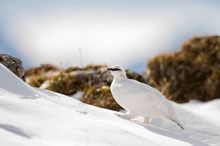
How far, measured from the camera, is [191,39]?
14156 mm

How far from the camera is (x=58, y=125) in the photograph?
133 inches

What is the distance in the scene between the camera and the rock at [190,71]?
12492mm

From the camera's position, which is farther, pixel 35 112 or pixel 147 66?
pixel 147 66

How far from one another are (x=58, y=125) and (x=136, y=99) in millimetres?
1313

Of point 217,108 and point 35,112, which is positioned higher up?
point 35,112

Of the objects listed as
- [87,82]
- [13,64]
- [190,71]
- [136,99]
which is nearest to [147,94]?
[136,99]

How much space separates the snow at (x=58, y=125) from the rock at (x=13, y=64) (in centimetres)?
78

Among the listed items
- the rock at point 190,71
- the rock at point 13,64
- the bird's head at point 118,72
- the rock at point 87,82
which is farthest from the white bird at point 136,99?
the rock at point 190,71

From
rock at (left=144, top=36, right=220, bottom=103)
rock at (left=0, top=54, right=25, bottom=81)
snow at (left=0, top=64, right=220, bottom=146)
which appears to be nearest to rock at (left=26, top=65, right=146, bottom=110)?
rock at (left=0, top=54, right=25, bottom=81)

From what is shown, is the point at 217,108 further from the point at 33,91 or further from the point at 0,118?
the point at 0,118

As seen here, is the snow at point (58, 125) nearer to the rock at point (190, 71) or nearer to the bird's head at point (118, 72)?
the bird's head at point (118, 72)

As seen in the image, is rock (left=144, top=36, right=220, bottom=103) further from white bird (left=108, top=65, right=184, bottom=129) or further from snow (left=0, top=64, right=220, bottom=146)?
snow (left=0, top=64, right=220, bottom=146)

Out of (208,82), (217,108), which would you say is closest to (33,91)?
(217,108)

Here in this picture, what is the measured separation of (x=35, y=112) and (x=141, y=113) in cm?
136
